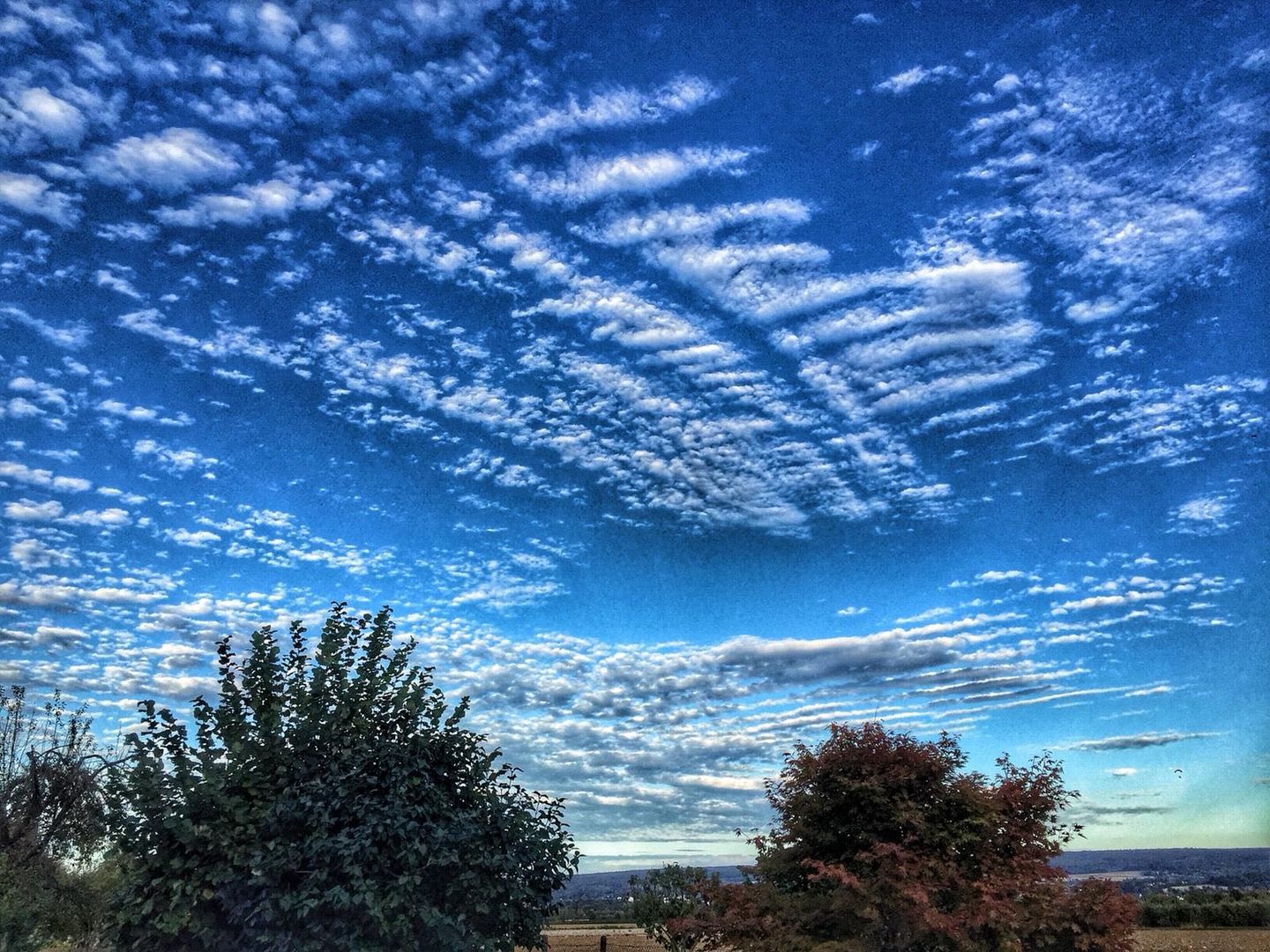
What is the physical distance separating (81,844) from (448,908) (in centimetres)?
2081

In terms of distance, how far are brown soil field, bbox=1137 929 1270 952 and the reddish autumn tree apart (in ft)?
74.1

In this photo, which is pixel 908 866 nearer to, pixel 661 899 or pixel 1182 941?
pixel 661 899

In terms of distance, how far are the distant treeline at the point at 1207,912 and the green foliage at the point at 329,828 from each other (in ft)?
164

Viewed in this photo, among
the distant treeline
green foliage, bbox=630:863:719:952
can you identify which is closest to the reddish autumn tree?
green foliage, bbox=630:863:719:952

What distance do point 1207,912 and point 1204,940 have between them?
13391 millimetres

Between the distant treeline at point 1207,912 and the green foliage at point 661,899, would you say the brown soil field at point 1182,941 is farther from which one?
the green foliage at point 661,899

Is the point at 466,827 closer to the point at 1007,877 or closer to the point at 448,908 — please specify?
the point at 448,908

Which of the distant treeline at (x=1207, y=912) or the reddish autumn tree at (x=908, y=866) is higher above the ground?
the reddish autumn tree at (x=908, y=866)

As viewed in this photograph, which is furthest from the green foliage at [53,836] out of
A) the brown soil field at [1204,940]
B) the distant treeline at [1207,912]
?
the distant treeline at [1207,912]

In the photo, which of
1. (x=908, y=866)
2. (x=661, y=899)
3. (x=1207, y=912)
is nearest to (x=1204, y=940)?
(x=1207, y=912)

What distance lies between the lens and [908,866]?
11.9 metres

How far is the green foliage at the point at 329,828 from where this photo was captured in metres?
11.2

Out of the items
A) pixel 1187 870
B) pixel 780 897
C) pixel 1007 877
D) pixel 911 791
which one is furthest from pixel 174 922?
pixel 1187 870

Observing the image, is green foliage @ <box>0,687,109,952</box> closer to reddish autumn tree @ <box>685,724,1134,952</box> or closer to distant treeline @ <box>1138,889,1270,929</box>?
reddish autumn tree @ <box>685,724,1134,952</box>
